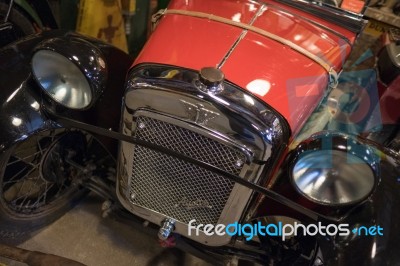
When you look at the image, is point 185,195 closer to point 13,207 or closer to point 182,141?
point 182,141

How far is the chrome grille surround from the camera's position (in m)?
1.18

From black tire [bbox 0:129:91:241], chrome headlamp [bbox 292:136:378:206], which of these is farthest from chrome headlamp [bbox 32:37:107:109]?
chrome headlamp [bbox 292:136:378:206]

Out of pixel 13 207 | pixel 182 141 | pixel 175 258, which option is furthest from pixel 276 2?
pixel 13 207

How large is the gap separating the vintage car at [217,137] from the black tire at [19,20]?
62 centimetres

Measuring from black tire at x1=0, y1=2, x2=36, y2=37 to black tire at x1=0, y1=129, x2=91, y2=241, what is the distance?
77 cm

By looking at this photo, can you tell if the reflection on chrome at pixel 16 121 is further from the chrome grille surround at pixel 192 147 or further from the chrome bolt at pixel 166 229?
the chrome bolt at pixel 166 229

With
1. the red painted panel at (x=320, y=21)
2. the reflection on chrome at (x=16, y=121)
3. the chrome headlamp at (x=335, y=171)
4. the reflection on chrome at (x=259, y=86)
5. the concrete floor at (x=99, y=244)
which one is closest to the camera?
the chrome headlamp at (x=335, y=171)

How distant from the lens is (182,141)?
4.18ft

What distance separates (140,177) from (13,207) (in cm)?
63

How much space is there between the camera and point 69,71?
1354 mm

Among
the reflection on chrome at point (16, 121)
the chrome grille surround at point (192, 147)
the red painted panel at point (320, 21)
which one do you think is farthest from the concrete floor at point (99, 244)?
the red painted panel at point (320, 21)

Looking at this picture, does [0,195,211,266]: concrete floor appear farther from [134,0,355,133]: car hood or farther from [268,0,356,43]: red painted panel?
[268,0,356,43]: red painted panel

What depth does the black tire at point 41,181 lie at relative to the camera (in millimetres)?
1636

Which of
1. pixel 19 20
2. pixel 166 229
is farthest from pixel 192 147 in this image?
pixel 19 20
